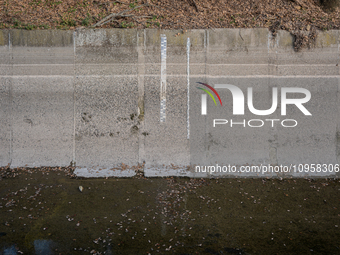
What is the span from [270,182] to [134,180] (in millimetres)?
2853

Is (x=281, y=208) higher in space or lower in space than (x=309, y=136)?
lower

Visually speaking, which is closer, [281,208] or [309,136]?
[281,208]

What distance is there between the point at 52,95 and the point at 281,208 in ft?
17.1

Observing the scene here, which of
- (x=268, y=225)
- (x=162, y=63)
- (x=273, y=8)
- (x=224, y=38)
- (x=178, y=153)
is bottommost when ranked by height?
(x=268, y=225)

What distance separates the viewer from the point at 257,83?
6219mm

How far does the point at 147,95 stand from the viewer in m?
6.19

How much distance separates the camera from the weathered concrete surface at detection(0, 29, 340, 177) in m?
6.18

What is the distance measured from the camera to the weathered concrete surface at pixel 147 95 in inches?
243

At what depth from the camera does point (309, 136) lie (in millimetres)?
6215

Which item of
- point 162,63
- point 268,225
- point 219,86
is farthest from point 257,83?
point 268,225

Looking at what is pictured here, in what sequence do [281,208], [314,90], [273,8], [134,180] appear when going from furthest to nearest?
[273,8] < [314,90] < [134,180] < [281,208]

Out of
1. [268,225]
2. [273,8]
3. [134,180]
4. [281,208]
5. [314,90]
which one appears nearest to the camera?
[268,225]

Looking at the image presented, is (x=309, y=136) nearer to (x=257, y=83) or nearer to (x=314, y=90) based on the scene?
(x=314, y=90)

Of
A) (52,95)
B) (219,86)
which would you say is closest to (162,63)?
(219,86)
